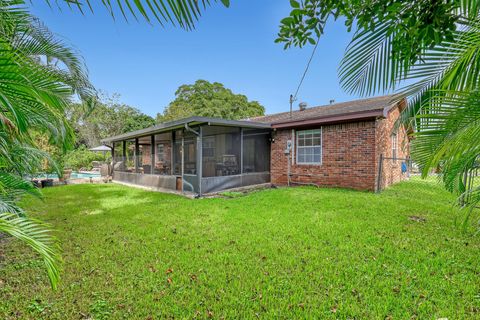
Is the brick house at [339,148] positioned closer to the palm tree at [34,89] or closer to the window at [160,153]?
the window at [160,153]

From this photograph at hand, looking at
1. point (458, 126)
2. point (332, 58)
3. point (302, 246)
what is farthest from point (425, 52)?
point (302, 246)

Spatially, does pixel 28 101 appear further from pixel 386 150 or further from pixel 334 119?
pixel 386 150

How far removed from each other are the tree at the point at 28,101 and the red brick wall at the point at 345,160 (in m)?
7.78

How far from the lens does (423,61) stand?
1.58 m

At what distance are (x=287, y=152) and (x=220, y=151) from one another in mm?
2839

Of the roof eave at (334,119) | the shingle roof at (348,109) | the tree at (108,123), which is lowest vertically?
the roof eave at (334,119)

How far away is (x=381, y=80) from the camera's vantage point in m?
1.83

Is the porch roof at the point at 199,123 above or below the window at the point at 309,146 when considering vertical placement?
above

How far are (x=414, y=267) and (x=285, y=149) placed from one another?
7233mm

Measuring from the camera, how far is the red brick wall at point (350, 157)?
26.4 ft

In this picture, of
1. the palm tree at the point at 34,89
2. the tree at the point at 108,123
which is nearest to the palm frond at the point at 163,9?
the palm tree at the point at 34,89

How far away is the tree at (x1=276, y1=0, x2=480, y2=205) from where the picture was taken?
1124 mm

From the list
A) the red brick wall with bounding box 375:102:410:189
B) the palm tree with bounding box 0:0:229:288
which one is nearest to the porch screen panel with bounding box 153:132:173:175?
the palm tree with bounding box 0:0:229:288

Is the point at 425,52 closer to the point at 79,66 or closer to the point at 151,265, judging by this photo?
the point at 151,265
